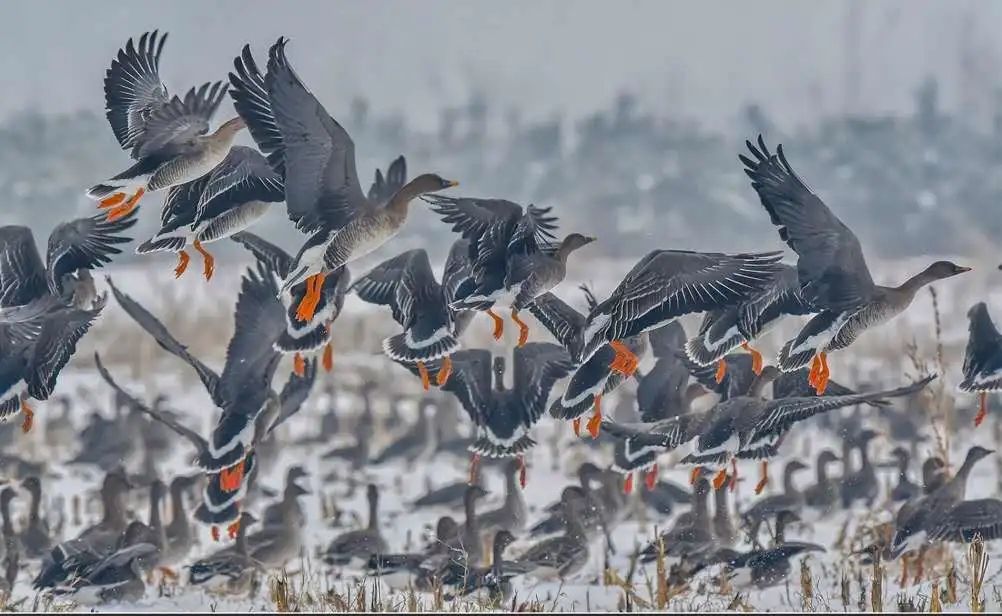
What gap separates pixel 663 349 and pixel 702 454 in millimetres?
1298

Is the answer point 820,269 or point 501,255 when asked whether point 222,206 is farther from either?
point 820,269

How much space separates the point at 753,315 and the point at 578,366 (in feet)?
3.92

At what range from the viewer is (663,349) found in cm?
960

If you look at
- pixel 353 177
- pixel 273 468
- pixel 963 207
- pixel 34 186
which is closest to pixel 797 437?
pixel 273 468

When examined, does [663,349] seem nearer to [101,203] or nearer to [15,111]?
[101,203]

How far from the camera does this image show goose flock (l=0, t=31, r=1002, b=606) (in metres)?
7.51

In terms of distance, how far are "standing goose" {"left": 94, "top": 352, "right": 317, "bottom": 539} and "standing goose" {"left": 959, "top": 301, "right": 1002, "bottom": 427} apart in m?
3.80

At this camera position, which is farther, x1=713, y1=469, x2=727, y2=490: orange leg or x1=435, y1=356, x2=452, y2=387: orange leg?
x1=713, y1=469, x2=727, y2=490: orange leg

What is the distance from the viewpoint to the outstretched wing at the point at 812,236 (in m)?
7.43

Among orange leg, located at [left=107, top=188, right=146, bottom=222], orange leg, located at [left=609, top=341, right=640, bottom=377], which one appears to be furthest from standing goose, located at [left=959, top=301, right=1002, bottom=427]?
orange leg, located at [left=107, top=188, right=146, bottom=222]

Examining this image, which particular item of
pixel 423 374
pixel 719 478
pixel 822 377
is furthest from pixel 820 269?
pixel 423 374

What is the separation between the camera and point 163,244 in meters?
7.93

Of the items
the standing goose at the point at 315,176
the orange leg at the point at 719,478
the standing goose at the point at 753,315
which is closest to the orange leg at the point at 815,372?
the standing goose at the point at 753,315

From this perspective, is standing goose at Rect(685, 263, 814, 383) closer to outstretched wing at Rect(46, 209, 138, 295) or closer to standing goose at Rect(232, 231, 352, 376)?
standing goose at Rect(232, 231, 352, 376)
